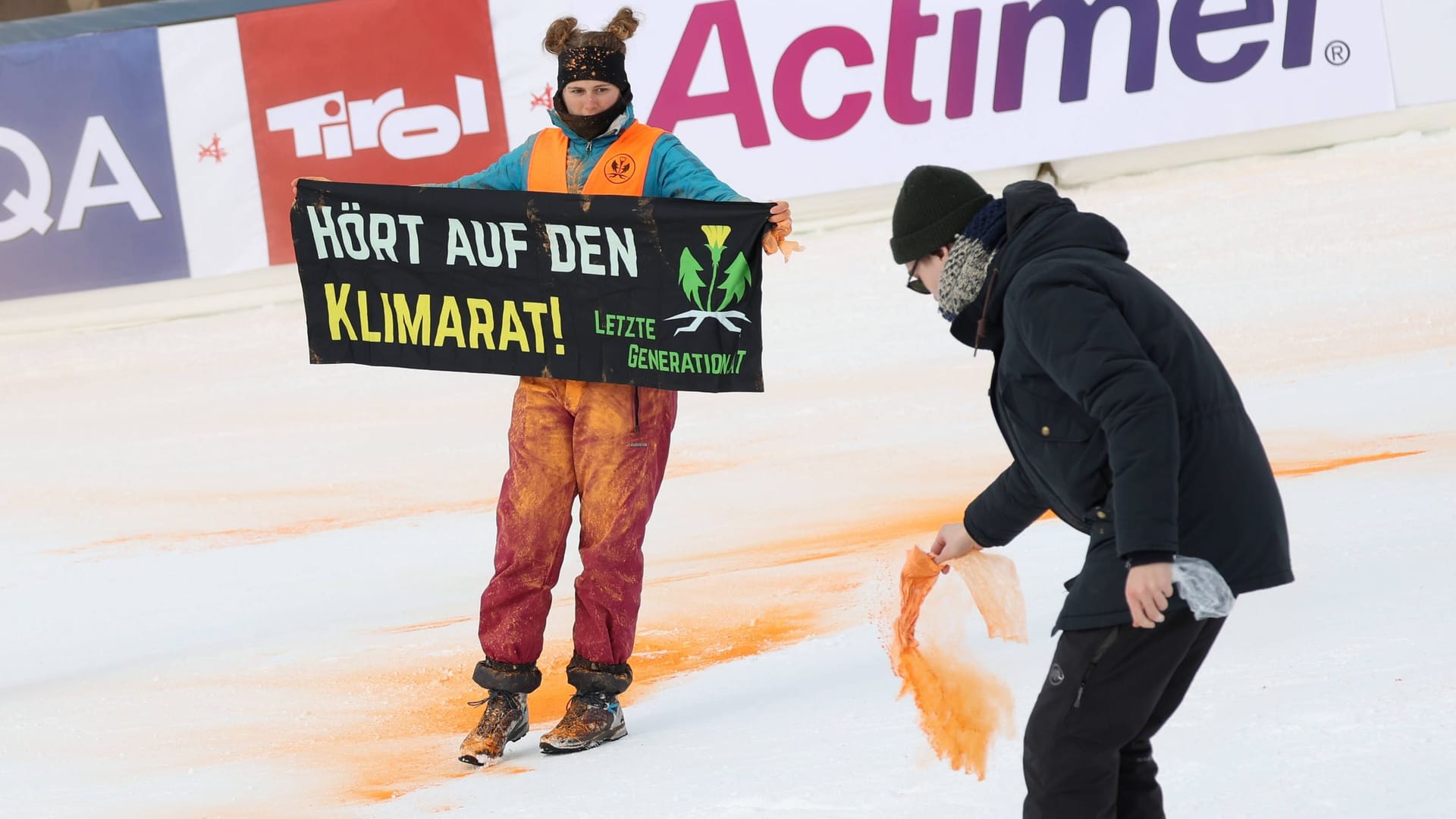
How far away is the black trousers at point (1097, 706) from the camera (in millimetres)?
2086

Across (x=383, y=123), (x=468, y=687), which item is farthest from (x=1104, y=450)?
(x=383, y=123)

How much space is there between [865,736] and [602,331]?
4.11 ft

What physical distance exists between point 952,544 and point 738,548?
2965 mm

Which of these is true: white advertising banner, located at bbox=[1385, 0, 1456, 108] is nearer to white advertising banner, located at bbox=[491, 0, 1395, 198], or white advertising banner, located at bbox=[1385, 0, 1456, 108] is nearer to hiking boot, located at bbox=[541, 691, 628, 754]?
white advertising banner, located at bbox=[491, 0, 1395, 198]

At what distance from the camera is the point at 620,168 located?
153 inches

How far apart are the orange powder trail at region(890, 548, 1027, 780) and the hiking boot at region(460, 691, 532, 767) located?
Answer: 1212 mm

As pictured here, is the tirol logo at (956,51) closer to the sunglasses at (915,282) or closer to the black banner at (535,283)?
the black banner at (535,283)

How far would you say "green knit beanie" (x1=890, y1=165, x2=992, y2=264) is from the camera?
7.23 ft

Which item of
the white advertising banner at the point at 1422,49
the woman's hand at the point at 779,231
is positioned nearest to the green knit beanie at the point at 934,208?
the woman's hand at the point at 779,231

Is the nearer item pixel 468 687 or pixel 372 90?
pixel 468 687

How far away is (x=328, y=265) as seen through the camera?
13.9ft

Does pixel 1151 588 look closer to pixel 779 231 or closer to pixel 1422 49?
pixel 779 231

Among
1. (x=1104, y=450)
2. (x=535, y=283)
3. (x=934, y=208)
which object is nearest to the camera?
(x=1104, y=450)

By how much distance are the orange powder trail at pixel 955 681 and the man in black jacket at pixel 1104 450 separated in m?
0.50
